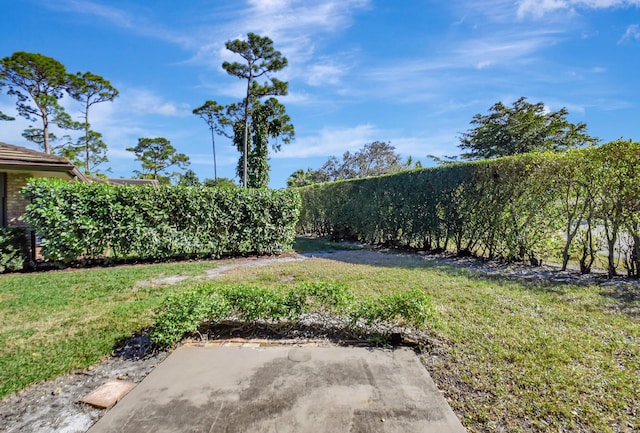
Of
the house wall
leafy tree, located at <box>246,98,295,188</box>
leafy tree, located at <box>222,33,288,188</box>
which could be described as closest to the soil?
the house wall

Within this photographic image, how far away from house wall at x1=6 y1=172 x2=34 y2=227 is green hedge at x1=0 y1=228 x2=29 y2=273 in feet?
10.4

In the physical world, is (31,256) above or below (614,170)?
below

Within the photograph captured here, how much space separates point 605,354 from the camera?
262 centimetres

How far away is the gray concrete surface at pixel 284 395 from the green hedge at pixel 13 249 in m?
6.57

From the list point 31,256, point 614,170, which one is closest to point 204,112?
point 31,256

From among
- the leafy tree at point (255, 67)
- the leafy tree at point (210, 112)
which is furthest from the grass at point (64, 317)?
the leafy tree at point (210, 112)

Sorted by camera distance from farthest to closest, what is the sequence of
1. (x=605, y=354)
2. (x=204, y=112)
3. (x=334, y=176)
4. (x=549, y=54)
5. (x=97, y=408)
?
(x=334, y=176), (x=204, y=112), (x=549, y=54), (x=605, y=354), (x=97, y=408)

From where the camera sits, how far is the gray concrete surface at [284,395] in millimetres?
1727

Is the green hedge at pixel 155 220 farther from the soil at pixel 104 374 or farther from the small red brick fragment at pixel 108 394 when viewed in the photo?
the small red brick fragment at pixel 108 394

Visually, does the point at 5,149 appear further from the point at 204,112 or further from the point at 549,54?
the point at 204,112

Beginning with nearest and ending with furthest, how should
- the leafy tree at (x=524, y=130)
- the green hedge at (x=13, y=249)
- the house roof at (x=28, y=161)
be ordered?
1. the green hedge at (x=13, y=249)
2. the house roof at (x=28, y=161)
3. the leafy tree at (x=524, y=130)

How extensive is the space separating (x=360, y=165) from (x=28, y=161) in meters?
29.8

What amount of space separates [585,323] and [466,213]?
15.6 ft

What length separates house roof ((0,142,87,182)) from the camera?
7676mm
